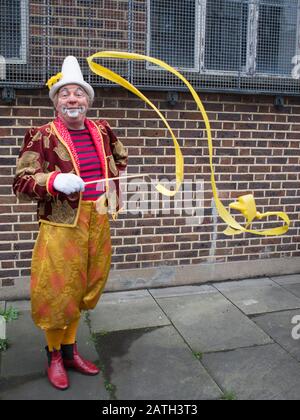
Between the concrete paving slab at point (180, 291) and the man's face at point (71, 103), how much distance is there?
2131mm

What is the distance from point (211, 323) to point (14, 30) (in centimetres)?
294

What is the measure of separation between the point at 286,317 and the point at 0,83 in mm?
3095

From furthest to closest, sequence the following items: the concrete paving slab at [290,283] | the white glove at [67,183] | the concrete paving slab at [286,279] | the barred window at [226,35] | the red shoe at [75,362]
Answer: the concrete paving slab at [286,279] → the concrete paving slab at [290,283] → the barred window at [226,35] → the red shoe at [75,362] → the white glove at [67,183]

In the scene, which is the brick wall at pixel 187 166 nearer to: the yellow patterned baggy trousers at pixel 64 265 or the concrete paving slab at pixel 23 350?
the concrete paving slab at pixel 23 350

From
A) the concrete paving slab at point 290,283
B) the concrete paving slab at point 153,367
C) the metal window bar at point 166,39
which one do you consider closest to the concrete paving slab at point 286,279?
the concrete paving slab at point 290,283

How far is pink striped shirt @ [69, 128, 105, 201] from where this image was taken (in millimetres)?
2643

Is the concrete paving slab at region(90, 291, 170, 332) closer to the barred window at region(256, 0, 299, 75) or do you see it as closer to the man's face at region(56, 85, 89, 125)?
the man's face at region(56, 85, 89, 125)

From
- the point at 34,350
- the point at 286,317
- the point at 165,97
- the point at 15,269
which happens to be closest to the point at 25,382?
the point at 34,350

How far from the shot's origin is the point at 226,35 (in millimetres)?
4145

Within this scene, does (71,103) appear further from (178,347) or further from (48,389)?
(178,347)

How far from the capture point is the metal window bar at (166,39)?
3.69 m

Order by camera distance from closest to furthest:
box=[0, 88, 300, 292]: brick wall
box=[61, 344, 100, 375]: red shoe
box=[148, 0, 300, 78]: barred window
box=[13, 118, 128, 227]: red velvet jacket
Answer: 1. box=[13, 118, 128, 227]: red velvet jacket
2. box=[61, 344, 100, 375]: red shoe
3. box=[0, 88, 300, 292]: brick wall
4. box=[148, 0, 300, 78]: barred window

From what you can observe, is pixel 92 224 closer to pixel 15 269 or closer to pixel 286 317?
pixel 15 269

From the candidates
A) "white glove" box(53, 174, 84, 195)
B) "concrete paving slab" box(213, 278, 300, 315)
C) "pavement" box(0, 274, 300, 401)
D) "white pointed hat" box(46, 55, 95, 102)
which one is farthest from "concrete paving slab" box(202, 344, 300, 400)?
"white pointed hat" box(46, 55, 95, 102)
